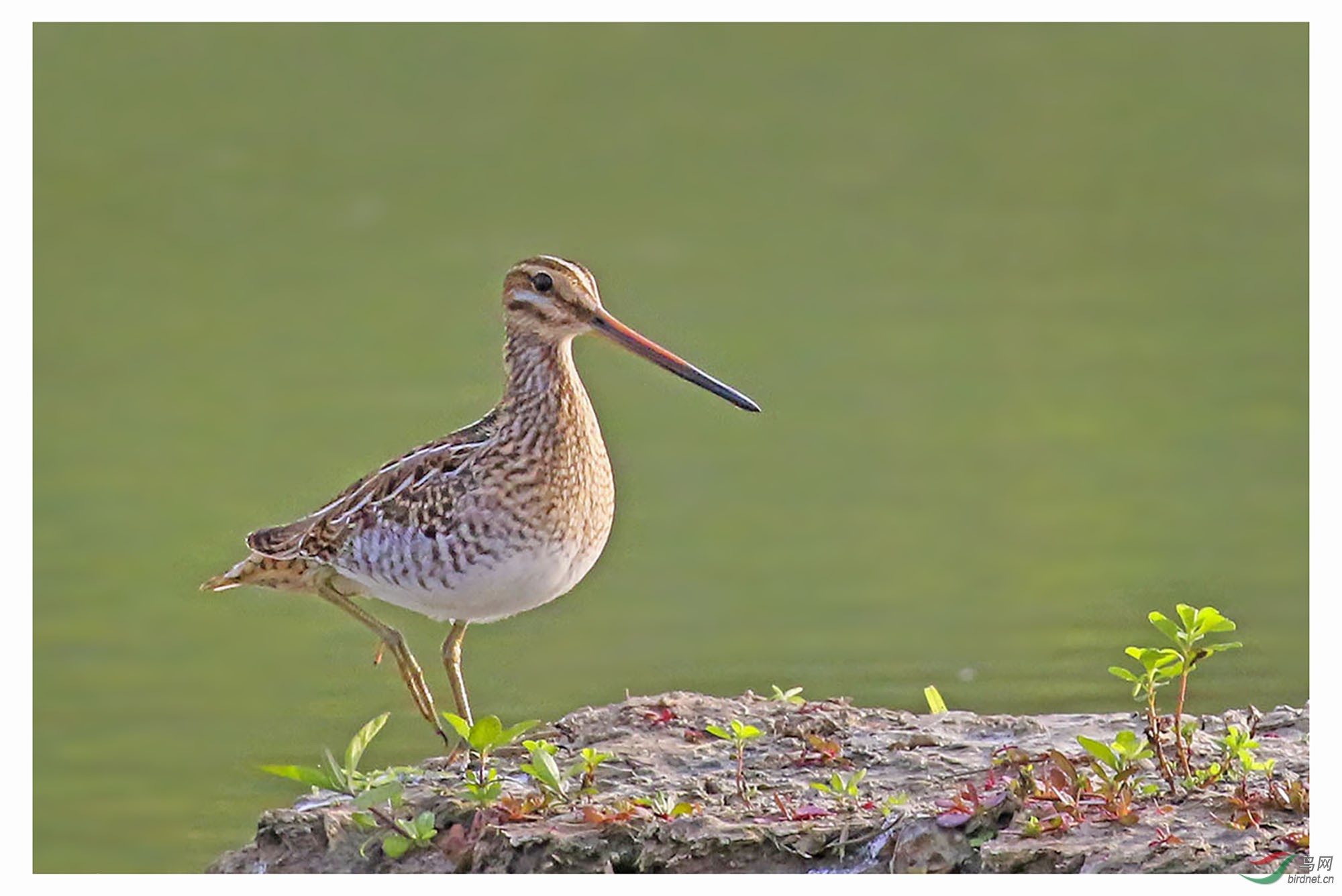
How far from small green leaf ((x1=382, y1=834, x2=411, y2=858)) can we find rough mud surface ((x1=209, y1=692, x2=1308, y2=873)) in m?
0.03

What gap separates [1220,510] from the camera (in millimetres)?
11344

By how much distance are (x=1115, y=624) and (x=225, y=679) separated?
12.1ft

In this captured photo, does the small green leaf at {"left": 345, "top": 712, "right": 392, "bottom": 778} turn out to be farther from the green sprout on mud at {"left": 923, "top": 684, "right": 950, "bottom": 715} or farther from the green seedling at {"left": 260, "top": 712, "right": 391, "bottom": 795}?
the green sprout on mud at {"left": 923, "top": 684, "right": 950, "bottom": 715}

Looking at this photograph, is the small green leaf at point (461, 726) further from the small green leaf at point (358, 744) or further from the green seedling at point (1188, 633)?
the green seedling at point (1188, 633)

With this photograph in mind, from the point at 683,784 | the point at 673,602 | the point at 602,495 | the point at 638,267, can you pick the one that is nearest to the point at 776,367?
the point at 638,267

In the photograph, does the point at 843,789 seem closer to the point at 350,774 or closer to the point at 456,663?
the point at 350,774

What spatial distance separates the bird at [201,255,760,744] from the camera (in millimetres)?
6914

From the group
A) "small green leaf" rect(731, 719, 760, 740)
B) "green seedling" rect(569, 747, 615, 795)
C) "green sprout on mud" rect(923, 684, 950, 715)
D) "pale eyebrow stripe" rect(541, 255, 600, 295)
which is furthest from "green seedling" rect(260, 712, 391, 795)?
"green sprout on mud" rect(923, 684, 950, 715)

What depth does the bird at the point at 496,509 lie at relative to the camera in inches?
272

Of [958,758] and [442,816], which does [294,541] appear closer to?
[442,816]

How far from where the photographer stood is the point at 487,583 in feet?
22.6

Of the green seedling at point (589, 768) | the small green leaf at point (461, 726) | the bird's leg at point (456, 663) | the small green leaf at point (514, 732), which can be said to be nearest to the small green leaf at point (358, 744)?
the small green leaf at point (461, 726)

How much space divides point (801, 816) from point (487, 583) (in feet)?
4.23

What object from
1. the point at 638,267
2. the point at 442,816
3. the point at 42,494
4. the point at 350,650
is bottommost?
the point at 442,816
